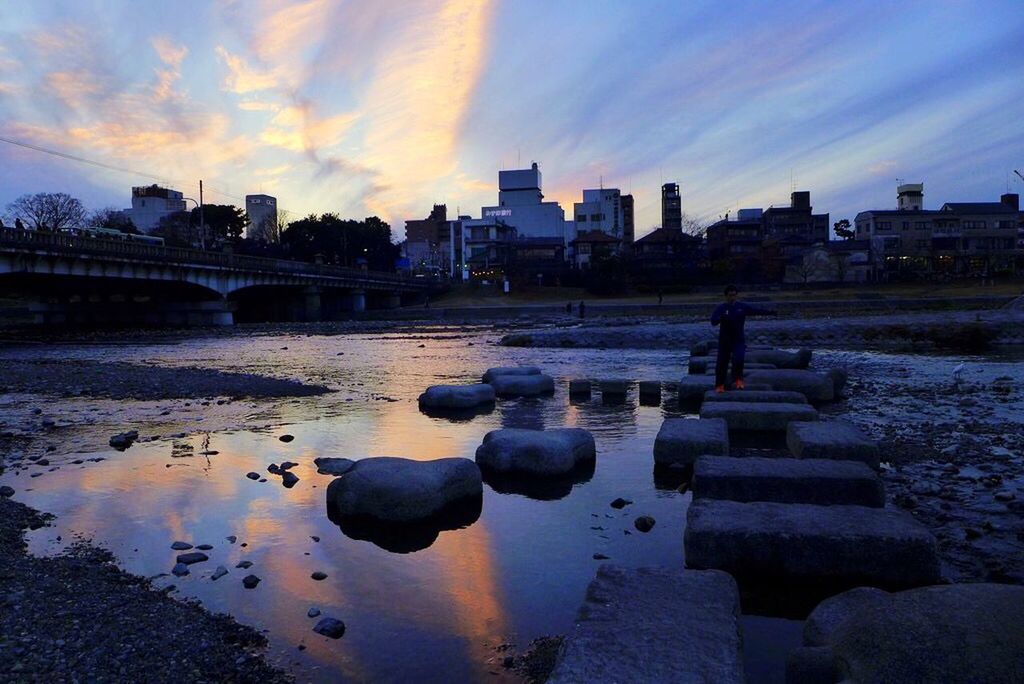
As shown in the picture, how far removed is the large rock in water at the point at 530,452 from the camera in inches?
299

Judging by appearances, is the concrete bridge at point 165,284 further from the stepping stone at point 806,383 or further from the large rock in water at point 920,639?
the large rock in water at point 920,639

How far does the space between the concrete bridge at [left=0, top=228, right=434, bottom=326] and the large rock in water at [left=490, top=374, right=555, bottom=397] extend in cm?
3274

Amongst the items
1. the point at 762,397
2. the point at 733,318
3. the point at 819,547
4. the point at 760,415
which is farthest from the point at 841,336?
the point at 819,547

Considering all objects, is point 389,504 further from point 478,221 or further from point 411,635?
point 478,221

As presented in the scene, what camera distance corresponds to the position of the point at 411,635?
4.14 m

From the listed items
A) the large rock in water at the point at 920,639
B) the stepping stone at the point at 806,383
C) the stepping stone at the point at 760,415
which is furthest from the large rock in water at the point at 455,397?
the large rock in water at the point at 920,639

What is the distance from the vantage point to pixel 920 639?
2963 mm

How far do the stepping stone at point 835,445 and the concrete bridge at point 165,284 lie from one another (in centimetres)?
3967

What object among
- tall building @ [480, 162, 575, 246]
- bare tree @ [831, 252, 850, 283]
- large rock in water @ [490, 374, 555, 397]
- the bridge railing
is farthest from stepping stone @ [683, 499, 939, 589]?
tall building @ [480, 162, 575, 246]

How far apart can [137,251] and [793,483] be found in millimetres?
46228

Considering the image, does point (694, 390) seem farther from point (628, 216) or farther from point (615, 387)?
point (628, 216)

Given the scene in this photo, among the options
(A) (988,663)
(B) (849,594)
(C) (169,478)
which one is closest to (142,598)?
(C) (169,478)

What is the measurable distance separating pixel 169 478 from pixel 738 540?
20.2ft

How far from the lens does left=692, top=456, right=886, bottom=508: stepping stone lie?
5.65 meters
